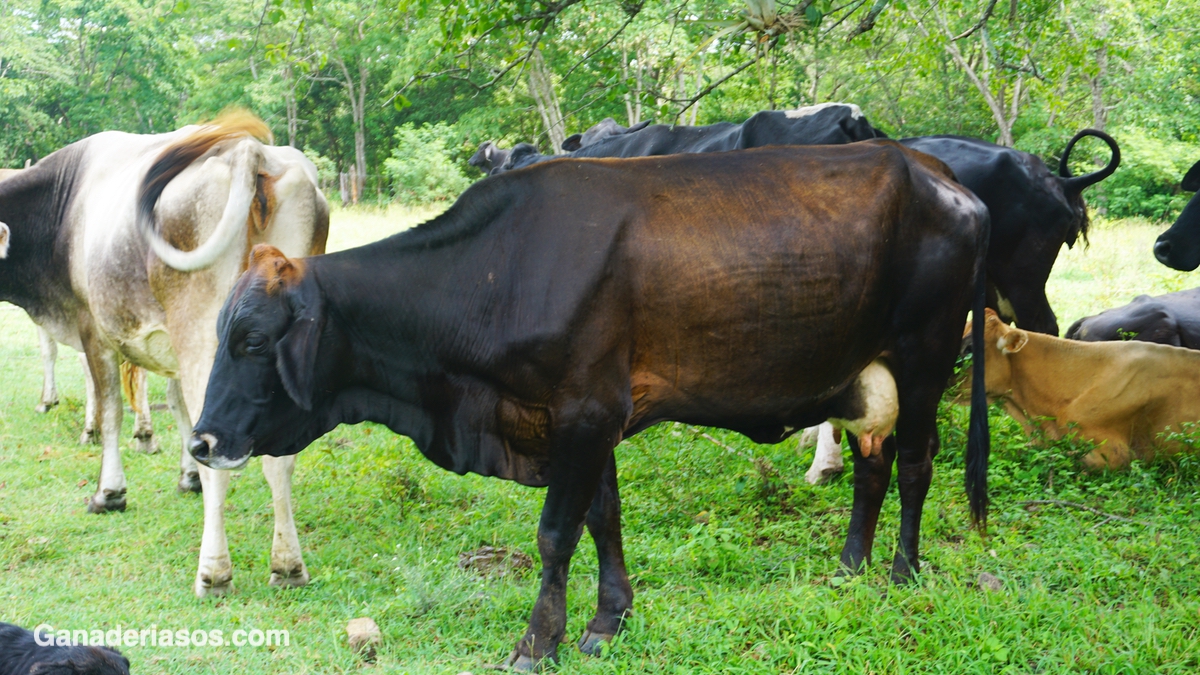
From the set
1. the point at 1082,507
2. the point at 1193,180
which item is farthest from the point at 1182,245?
the point at 1082,507

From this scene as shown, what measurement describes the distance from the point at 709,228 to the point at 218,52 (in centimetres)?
3185

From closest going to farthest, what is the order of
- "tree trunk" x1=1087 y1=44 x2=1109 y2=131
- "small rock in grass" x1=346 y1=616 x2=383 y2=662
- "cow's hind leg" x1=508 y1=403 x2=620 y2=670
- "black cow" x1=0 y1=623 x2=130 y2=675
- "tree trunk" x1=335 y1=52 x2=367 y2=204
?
"black cow" x1=0 y1=623 x2=130 y2=675, "cow's hind leg" x1=508 y1=403 x2=620 y2=670, "small rock in grass" x1=346 y1=616 x2=383 y2=662, "tree trunk" x1=1087 y1=44 x2=1109 y2=131, "tree trunk" x1=335 y1=52 x2=367 y2=204

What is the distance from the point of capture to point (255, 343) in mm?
3592

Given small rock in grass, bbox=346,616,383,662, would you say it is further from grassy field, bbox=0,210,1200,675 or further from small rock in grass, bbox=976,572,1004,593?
small rock in grass, bbox=976,572,1004,593

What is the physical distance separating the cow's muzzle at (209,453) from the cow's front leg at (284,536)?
0.94 metres

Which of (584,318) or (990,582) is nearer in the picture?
(584,318)

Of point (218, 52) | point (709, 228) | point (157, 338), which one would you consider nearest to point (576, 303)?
point (709, 228)

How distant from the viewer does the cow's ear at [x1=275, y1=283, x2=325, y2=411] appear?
356 centimetres

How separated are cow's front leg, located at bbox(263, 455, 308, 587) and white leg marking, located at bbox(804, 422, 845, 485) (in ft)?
→ 9.63

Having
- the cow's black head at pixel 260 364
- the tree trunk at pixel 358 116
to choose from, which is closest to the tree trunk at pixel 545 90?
the tree trunk at pixel 358 116

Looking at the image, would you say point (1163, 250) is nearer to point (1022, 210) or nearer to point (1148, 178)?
point (1022, 210)

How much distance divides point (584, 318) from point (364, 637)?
150cm

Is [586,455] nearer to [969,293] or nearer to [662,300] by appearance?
[662,300]

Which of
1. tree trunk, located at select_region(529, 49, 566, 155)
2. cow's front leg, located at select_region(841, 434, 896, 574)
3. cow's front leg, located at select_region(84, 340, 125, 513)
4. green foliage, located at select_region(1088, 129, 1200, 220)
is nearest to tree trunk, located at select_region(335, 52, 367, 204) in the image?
tree trunk, located at select_region(529, 49, 566, 155)
